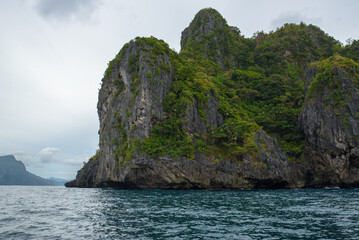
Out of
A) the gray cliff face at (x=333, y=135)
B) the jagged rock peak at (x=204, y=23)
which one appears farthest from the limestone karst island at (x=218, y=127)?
the jagged rock peak at (x=204, y=23)

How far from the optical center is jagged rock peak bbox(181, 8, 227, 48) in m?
101

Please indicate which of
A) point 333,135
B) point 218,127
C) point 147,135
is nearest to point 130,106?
point 147,135

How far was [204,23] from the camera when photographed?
10256cm

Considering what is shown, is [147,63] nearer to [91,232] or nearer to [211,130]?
[211,130]

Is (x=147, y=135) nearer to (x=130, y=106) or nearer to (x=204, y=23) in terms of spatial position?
(x=130, y=106)

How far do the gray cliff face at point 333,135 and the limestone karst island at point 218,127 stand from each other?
0.53 feet

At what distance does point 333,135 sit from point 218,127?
2150cm

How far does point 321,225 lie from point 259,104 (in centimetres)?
5865

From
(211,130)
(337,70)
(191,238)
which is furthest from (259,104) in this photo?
(191,238)

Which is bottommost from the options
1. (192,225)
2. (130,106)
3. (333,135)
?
(192,225)

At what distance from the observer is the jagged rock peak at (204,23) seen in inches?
3989

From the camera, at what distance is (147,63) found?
183 ft

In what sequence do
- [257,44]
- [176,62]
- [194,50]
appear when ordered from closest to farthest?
[176,62]
[194,50]
[257,44]

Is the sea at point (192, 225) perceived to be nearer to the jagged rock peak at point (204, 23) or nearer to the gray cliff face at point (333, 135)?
the gray cliff face at point (333, 135)
